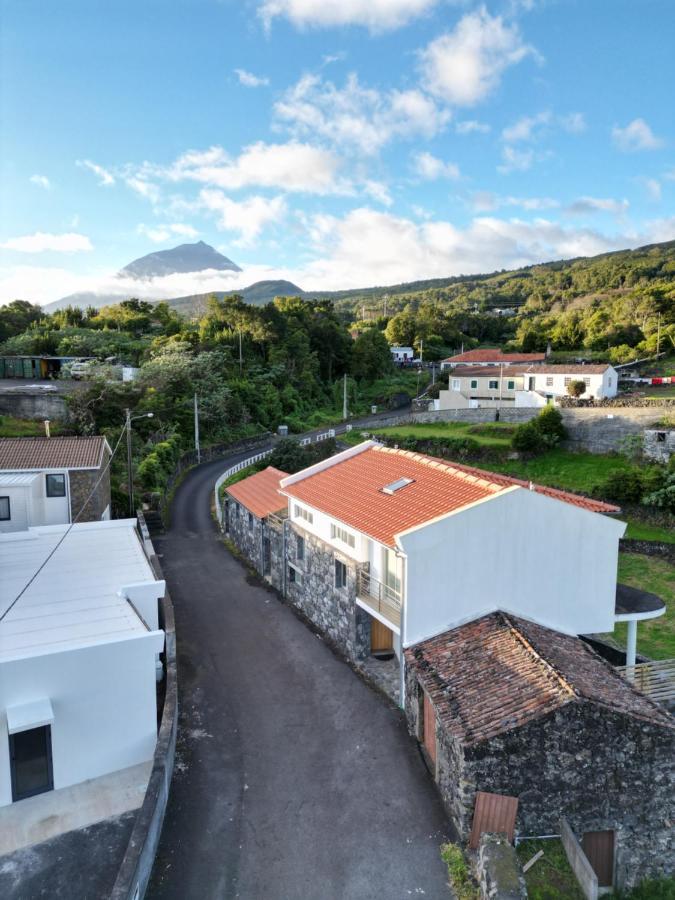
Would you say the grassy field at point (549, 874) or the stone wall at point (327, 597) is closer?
the grassy field at point (549, 874)

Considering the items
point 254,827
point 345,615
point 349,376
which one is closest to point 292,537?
point 345,615

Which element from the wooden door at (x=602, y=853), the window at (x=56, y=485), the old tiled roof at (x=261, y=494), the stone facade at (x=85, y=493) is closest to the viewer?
the wooden door at (x=602, y=853)

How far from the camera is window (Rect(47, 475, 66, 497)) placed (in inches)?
992

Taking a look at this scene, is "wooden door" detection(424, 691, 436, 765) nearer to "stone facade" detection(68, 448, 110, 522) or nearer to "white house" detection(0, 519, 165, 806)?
"white house" detection(0, 519, 165, 806)

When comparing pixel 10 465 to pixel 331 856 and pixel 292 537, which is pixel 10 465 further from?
pixel 331 856

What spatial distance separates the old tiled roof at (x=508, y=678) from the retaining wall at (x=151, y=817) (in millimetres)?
5840

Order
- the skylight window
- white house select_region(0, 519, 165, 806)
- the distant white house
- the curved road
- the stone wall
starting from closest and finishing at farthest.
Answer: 1. the curved road
2. white house select_region(0, 519, 165, 806)
3. the stone wall
4. the skylight window
5. the distant white house

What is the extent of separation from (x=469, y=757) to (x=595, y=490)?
30.8 m

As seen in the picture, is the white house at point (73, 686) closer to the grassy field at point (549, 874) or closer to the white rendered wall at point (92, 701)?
the white rendered wall at point (92, 701)

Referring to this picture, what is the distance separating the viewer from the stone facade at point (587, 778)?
1138cm

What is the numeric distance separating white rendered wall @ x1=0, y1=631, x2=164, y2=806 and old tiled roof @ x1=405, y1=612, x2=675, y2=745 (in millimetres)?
6479

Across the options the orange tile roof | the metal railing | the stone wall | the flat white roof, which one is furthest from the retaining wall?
the metal railing

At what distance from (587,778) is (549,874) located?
73.1 inches

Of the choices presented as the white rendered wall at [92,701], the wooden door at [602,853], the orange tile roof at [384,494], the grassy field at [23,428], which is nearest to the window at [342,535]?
the orange tile roof at [384,494]
